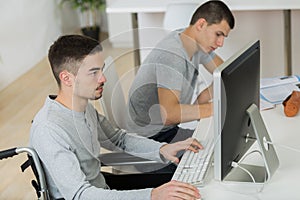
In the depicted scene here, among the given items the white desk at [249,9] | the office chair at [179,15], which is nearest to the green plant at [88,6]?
the white desk at [249,9]

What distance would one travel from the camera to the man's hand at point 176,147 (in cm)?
191

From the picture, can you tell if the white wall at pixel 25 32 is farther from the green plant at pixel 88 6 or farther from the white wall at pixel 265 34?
the white wall at pixel 265 34

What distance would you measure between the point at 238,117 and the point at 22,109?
10.0ft

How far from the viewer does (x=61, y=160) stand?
5.59 feet

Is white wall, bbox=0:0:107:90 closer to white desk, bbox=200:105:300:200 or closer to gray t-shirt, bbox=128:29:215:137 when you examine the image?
gray t-shirt, bbox=128:29:215:137

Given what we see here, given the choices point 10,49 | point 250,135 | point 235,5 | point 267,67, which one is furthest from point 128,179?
point 10,49

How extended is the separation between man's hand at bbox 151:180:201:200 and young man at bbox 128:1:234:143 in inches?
21.5

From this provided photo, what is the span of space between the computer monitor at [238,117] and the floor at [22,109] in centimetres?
50

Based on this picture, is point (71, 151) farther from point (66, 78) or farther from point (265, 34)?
point (265, 34)

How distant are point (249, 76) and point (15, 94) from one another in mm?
3349

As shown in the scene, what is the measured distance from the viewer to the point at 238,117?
5.38 feet

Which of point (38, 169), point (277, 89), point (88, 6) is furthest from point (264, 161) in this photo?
point (88, 6)

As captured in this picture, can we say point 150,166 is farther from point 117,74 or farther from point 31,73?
point 31,73

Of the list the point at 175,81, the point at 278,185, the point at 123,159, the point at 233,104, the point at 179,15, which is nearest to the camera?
the point at 233,104
